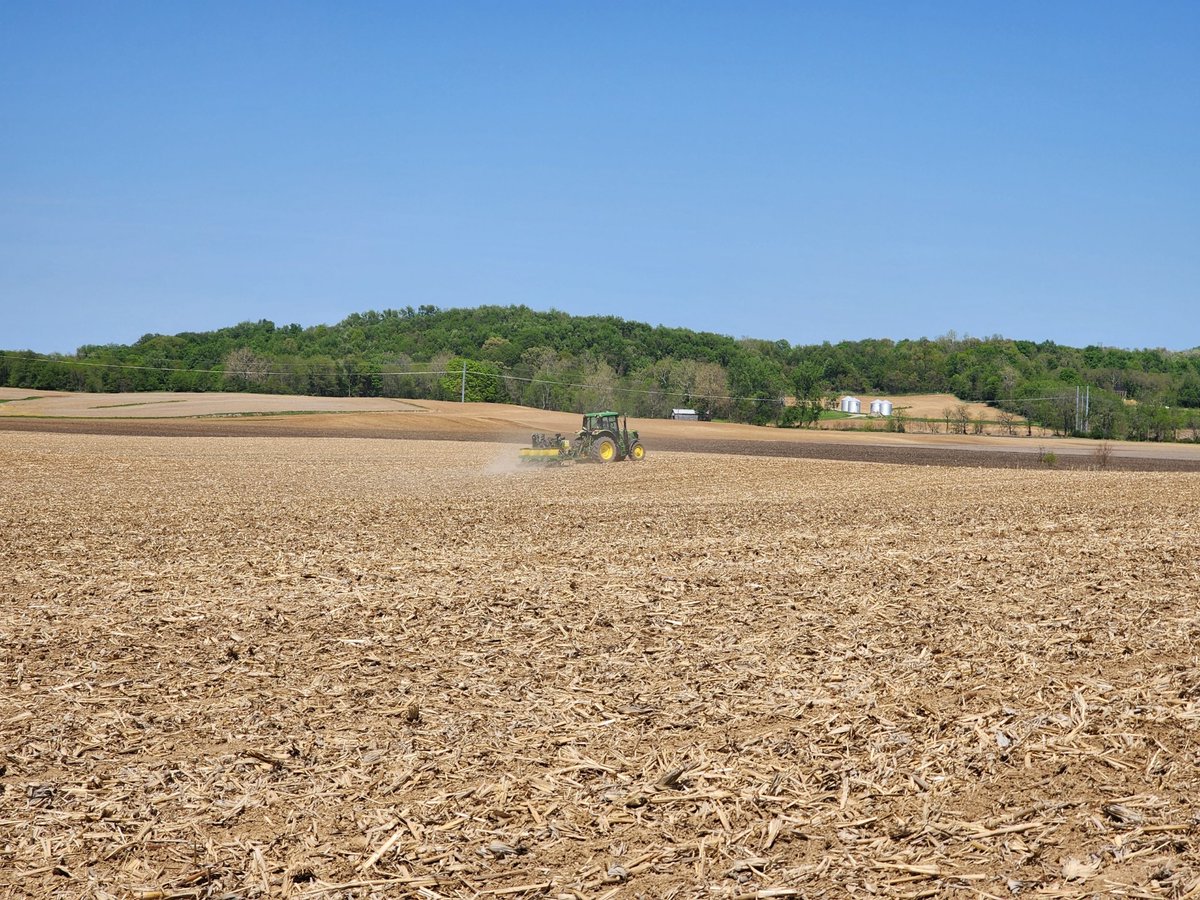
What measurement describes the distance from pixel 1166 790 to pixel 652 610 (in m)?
5.44

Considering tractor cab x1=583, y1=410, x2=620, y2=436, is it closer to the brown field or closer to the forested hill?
the brown field

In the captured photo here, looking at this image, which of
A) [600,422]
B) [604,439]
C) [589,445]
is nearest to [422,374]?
[600,422]

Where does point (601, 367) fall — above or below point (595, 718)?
above

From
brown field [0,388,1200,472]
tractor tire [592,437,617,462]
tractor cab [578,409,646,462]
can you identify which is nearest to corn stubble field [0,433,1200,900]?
tractor cab [578,409,646,462]

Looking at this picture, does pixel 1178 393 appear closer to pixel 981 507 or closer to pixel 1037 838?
pixel 981 507

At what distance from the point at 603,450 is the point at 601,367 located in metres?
89.7

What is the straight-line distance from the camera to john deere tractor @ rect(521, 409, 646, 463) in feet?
112

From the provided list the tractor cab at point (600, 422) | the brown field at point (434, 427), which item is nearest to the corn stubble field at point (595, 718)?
the tractor cab at point (600, 422)

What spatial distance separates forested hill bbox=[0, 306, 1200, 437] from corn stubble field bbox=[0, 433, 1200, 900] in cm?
10142

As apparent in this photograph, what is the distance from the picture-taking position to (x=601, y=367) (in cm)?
12438

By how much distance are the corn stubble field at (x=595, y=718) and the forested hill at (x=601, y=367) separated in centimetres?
10142

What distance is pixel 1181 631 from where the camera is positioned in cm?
948

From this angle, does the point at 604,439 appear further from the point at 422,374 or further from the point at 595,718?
the point at 422,374

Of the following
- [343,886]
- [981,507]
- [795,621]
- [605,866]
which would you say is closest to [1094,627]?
[795,621]
